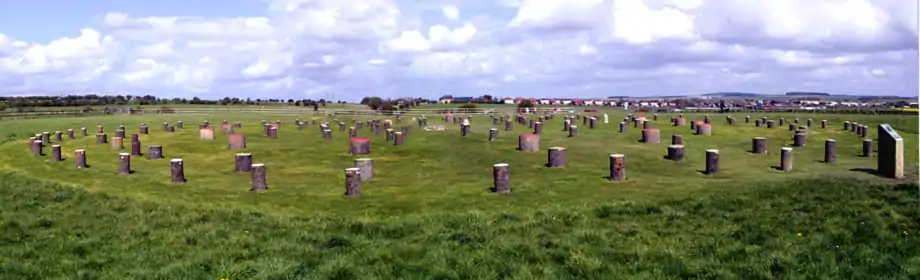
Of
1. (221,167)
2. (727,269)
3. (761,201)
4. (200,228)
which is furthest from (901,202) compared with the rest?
(221,167)

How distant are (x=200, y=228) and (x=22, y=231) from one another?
283 cm

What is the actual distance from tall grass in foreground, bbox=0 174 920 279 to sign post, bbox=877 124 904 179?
110 inches

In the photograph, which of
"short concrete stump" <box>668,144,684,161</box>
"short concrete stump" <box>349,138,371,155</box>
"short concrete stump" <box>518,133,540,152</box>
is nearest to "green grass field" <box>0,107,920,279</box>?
"short concrete stump" <box>668,144,684,161</box>

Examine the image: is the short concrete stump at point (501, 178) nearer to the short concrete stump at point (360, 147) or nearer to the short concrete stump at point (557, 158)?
the short concrete stump at point (557, 158)

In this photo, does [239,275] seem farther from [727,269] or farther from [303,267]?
[727,269]

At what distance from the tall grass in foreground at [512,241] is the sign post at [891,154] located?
2.80m

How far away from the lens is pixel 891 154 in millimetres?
17609

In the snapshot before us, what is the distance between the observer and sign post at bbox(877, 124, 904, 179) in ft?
56.7

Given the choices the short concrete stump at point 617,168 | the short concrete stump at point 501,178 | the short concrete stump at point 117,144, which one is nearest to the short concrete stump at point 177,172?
the short concrete stump at point 501,178

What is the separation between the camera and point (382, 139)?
38188 mm

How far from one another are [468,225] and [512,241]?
5.52 ft

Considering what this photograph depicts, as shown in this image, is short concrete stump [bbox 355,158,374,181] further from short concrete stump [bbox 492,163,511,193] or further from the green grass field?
short concrete stump [bbox 492,163,511,193]

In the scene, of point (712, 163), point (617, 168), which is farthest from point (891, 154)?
point (617, 168)

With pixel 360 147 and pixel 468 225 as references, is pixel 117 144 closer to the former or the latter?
pixel 360 147
